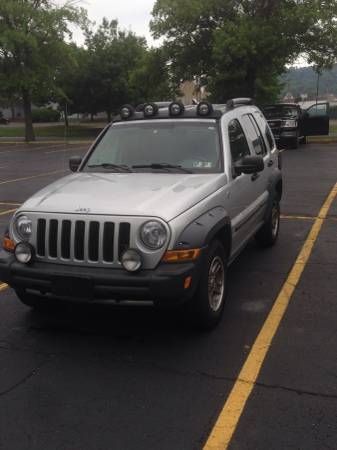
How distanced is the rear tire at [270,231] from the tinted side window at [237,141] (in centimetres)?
126

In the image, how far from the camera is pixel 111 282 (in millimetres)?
3717

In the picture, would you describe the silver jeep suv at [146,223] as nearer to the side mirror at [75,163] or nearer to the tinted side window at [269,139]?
the side mirror at [75,163]

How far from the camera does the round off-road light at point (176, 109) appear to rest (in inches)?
210

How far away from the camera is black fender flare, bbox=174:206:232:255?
12.6ft

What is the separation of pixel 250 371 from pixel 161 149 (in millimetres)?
2358

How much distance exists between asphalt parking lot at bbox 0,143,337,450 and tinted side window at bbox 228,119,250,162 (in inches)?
52.9

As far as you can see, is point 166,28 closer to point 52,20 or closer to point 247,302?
point 52,20

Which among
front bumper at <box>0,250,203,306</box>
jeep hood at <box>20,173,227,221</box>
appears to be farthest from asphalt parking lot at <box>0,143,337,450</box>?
jeep hood at <box>20,173,227,221</box>

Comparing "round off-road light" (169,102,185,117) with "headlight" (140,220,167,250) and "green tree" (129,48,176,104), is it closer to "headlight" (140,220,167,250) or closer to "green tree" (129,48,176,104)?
"headlight" (140,220,167,250)

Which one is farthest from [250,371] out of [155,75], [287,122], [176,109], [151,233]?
[155,75]

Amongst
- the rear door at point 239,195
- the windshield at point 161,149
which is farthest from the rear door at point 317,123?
the windshield at point 161,149

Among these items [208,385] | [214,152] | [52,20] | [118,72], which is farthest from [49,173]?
[118,72]

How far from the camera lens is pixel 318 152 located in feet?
64.0

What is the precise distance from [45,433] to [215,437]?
3.24 feet
